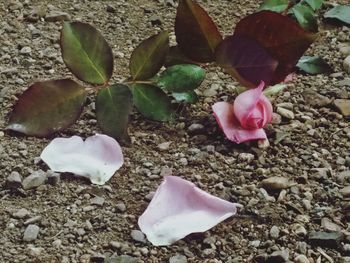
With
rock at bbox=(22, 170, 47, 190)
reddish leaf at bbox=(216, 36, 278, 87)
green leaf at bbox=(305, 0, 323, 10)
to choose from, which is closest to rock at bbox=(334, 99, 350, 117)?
reddish leaf at bbox=(216, 36, 278, 87)

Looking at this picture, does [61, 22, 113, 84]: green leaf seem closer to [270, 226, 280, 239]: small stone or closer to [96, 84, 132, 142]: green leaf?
[96, 84, 132, 142]: green leaf

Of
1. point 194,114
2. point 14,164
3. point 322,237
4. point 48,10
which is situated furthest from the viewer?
point 48,10

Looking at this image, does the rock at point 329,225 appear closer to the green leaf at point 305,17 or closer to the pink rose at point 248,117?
the pink rose at point 248,117

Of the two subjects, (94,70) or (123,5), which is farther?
(123,5)

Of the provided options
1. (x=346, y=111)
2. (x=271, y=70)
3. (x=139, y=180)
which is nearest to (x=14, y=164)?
(x=139, y=180)

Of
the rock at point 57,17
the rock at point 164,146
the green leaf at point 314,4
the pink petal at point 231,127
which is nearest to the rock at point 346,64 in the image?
the green leaf at point 314,4

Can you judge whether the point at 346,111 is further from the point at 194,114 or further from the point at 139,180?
the point at 139,180
